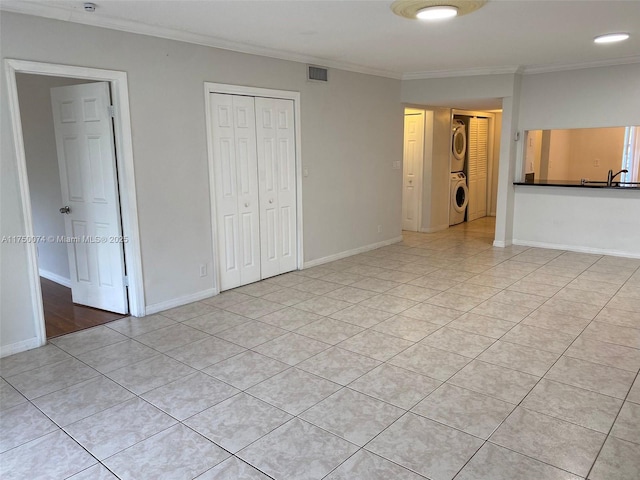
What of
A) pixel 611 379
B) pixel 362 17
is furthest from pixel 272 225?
pixel 611 379

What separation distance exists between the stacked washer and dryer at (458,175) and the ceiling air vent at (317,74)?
3300 mm

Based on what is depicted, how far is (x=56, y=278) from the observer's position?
5.25 m

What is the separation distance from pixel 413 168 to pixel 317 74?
3.07 meters

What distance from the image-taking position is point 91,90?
3.92 m

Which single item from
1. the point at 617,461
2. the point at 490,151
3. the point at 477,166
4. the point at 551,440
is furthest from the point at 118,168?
the point at 490,151

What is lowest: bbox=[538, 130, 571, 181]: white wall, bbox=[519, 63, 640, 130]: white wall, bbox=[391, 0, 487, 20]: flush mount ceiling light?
bbox=[538, 130, 571, 181]: white wall

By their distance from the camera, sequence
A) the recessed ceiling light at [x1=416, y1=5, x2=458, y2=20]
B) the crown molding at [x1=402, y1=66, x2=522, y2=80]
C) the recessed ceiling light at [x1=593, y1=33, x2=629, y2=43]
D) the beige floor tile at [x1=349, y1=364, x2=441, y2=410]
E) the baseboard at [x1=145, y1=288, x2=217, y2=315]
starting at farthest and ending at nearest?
the crown molding at [x1=402, y1=66, x2=522, y2=80] → the recessed ceiling light at [x1=593, y1=33, x2=629, y2=43] → the baseboard at [x1=145, y1=288, x2=217, y2=315] → the recessed ceiling light at [x1=416, y1=5, x2=458, y2=20] → the beige floor tile at [x1=349, y1=364, x2=441, y2=410]

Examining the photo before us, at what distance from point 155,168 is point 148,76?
0.77m

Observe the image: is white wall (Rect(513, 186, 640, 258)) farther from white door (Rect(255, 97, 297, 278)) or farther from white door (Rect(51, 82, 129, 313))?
white door (Rect(51, 82, 129, 313))

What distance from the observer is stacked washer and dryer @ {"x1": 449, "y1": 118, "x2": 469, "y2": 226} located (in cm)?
820

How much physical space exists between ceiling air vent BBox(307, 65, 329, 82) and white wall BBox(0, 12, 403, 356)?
3.7 inches

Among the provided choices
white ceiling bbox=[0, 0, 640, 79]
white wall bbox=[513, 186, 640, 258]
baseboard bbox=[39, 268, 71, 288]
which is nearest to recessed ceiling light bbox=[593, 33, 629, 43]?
white ceiling bbox=[0, 0, 640, 79]

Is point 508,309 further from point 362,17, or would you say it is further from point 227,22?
point 227,22

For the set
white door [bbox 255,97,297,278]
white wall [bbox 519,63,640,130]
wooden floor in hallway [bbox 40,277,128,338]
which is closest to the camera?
wooden floor in hallway [bbox 40,277,128,338]
